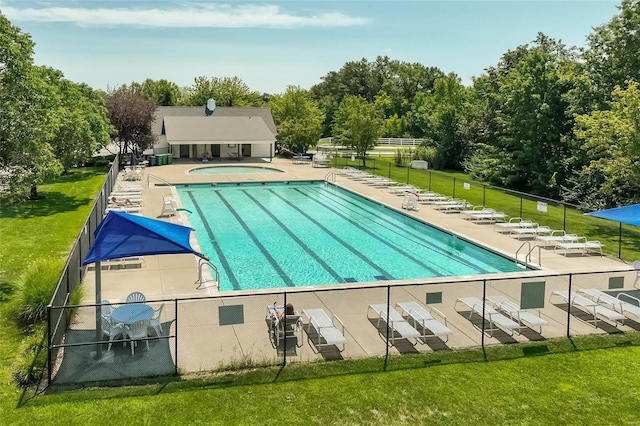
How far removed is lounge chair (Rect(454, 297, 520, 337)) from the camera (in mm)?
11367

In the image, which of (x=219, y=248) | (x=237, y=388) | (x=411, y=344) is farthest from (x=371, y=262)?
(x=237, y=388)

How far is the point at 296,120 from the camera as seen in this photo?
54000mm

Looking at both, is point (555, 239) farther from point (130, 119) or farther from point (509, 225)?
point (130, 119)

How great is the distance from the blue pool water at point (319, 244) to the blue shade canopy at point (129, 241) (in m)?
5.28

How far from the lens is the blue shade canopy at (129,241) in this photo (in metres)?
10.1

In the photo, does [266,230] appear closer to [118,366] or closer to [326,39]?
[118,366]

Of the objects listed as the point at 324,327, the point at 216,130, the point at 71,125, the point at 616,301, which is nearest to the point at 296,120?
the point at 216,130

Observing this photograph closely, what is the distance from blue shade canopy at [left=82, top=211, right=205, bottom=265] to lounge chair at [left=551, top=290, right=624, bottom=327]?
794cm

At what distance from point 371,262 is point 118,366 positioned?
10.1 metres

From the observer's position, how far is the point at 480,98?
5269 centimetres

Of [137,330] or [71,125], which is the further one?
[71,125]

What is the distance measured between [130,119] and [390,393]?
38915mm

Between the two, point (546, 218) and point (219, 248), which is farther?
point (546, 218)

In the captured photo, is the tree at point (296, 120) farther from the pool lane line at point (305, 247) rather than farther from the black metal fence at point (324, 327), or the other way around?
the black metal fence at point (324, 327)
